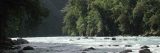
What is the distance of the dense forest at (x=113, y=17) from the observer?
81625 mm

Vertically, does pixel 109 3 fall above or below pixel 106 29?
above

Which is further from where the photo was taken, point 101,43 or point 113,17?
point 113,17

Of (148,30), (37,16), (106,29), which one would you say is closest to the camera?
(37,16)

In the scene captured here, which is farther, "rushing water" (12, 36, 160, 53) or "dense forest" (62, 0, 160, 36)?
"dense forest" (62, 0, 160, 36)

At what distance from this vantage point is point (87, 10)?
110 meters

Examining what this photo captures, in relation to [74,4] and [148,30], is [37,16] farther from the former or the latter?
[74,4]

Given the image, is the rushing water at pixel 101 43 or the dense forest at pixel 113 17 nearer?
the rushing water at pixel 101 43

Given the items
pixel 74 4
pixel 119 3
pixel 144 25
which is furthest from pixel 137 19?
pixel 74 4

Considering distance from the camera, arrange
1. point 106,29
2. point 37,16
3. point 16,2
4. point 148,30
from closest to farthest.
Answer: point 16,2 → point 37,16 → point 148,30 → point 106,29

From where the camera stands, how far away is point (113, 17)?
93.9 m

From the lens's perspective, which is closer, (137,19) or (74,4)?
(137,19)

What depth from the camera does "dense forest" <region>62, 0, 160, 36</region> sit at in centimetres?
8162

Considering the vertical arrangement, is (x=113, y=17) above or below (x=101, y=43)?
above

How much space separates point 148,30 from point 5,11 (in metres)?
59.7
